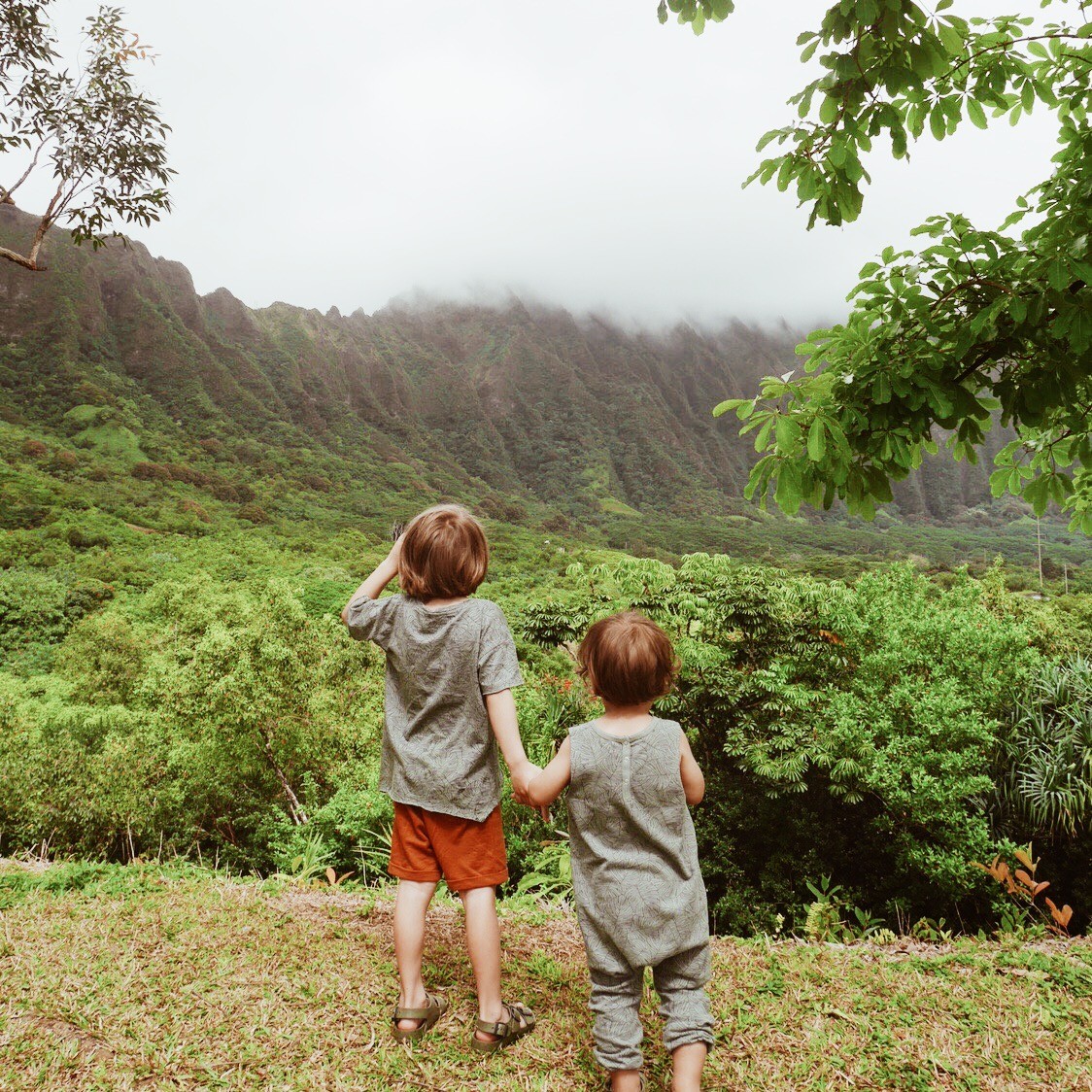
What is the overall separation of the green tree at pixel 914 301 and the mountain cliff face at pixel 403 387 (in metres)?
59.8

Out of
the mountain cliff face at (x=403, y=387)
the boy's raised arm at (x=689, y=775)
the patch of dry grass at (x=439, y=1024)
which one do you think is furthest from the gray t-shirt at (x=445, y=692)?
the mountain cliff face at (x=403, y=387)

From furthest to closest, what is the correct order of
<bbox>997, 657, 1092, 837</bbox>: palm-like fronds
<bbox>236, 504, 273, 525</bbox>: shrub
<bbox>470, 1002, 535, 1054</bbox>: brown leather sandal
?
1. <bbox>236, 504, 273, 525</bbox>: shrub
2. <bbox>997, 657, 1092, 837</bbox>: palm-like fronds
3. <bbox>470, 1002, 535, 1054</bbox>: brown leather sandal

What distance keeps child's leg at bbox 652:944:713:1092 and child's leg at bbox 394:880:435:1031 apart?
26.8 inches

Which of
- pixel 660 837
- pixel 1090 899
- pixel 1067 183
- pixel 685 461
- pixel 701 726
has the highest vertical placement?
pixel 685 461

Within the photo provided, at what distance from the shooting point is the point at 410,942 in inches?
78.0

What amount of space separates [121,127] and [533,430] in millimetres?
114182

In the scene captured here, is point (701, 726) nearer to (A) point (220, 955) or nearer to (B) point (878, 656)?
(B) point (878, 656)

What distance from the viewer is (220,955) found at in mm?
2387

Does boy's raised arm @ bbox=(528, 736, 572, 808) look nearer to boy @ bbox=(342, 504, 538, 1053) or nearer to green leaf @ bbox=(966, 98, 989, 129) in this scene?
boy @ bbox=(342, 504, 538, 1053)

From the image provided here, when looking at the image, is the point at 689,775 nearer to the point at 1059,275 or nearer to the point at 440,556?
the point at 440,556

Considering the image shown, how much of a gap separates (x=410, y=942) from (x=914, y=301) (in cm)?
263

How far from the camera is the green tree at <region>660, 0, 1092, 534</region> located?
2.13 metres

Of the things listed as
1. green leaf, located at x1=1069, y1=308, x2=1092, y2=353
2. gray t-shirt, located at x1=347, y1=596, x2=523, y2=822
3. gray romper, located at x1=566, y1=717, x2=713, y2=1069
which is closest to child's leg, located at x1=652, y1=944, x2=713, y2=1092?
gray romper, located at x1=566, y1=717, x2=713, y2=1069

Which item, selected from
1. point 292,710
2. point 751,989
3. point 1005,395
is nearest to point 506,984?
point 751,989
